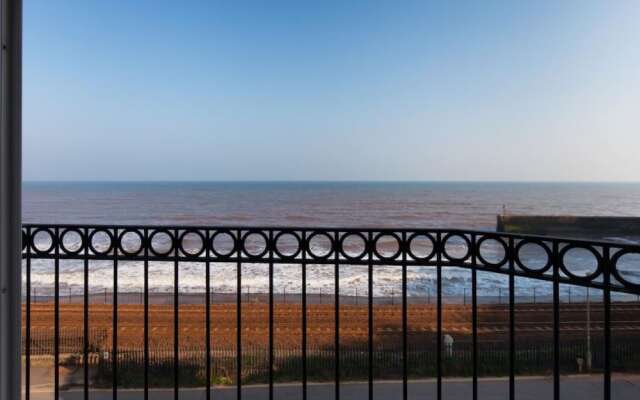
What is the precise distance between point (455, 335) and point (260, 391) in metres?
6.23

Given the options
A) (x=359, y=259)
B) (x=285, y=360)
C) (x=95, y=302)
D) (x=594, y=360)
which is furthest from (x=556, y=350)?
(x=95, y=302)

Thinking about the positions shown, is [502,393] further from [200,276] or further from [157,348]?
[200,276]

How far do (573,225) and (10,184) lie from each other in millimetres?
39608

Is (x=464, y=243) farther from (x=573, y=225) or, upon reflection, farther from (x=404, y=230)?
(x=573, y=225)

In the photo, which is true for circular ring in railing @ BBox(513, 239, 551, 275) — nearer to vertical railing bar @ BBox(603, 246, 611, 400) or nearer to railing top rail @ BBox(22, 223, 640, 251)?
railing top rail @ BBox(22, 223, 640, 251)

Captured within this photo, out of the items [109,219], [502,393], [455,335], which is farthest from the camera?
[109,219]

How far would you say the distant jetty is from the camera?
32316 mm

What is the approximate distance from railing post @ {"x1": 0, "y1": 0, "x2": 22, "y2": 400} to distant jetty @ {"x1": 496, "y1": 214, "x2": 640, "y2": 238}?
33.9m

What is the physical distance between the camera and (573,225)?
114 ft

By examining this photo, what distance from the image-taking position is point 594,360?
9469mm

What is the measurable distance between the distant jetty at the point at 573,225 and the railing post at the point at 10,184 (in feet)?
111

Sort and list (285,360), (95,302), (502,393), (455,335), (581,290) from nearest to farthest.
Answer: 1. (502,393)
2. (285,360)
3. (455,335)
4. (95,302)
5. (581,290)

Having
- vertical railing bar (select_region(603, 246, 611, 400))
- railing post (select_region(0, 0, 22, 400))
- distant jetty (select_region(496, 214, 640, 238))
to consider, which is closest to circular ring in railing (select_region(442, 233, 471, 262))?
vertical railing bar (select_region(603, 246, 611, 400))

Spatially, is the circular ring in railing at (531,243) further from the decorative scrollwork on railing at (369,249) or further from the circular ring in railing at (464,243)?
the circular ring in railing at (464,243)
